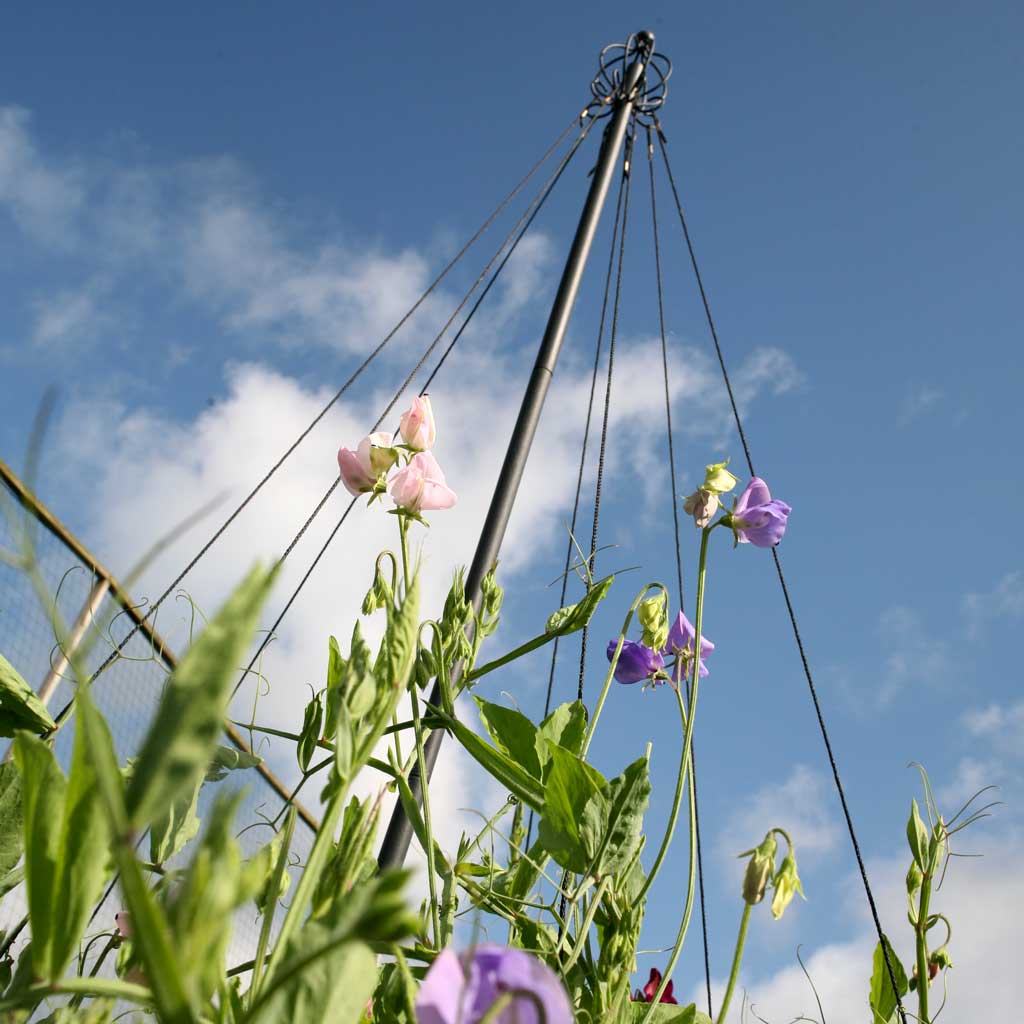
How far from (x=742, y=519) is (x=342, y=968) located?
0.55 meters

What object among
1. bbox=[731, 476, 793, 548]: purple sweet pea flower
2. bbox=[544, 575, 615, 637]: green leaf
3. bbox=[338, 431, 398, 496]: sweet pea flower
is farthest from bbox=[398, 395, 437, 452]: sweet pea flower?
bbox=[731, 476, 793, 548]: purple sweet pea flower

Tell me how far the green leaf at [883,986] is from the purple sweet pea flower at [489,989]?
0.50m

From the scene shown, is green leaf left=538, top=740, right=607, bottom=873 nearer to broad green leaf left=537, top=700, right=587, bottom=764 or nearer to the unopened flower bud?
broad green leaf left=537, top=700, right=587, bottom=764

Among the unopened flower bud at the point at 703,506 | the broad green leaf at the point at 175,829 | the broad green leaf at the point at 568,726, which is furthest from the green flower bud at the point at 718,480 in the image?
the broad green leaf at the point at 175,829

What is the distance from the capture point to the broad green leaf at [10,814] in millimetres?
350

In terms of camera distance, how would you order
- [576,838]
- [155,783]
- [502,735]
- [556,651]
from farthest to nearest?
[556,651] → [502,735] → [576,838] → [155,783]

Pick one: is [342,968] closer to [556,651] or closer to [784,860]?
[784,860]

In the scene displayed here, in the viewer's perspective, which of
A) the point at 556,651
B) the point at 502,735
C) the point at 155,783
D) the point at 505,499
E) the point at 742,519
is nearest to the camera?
the point at 155,783

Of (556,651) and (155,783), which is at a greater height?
(556,651)

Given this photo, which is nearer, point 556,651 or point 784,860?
point 784,860

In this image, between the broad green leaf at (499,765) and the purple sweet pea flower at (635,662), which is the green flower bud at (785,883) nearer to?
the broad green leaf at (499,765)

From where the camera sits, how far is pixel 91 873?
0.20 m

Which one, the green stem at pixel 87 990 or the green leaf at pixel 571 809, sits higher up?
the green leaf at pixel 571 809

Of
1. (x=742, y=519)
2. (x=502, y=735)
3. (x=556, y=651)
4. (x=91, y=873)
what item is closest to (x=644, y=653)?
(x=742, y=519)
